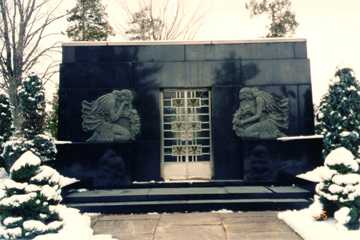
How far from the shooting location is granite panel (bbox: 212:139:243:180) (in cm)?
988

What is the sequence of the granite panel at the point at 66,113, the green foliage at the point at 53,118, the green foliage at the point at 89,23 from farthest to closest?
the green foliage at the point at 89,23 < the green foliage at the point at 53,118 < the granite panel at the point at 66,113

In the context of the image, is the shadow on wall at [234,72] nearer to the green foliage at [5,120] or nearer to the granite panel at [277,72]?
the granite panel at [277,72]

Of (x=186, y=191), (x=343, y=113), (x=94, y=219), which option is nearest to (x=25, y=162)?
(x=94, y=219)

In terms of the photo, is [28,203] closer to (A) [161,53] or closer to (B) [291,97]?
(A) [161,53]

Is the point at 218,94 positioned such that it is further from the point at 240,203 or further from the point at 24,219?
the point at 24,219

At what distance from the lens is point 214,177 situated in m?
9.92

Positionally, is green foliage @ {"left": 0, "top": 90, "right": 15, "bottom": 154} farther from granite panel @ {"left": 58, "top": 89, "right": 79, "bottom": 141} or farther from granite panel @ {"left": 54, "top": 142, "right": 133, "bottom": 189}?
granite panel @ {"left": 54, "top": 142, "right": 133, "bottom": 189}

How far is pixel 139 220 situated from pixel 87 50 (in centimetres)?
588

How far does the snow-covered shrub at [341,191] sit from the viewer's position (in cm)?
551

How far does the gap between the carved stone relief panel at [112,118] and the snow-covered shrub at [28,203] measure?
3.96 m

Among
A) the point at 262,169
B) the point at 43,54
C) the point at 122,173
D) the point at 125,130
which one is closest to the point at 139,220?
the point at 122,173

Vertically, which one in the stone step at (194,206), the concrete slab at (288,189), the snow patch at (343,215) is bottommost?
the stone step at (194,206)

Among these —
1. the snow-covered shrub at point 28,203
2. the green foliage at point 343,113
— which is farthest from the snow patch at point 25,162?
the green foliage at point 343,113

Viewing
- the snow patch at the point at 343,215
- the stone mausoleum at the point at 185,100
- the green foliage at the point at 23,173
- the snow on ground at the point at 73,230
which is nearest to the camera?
the snow on ground at the point at 73,230
